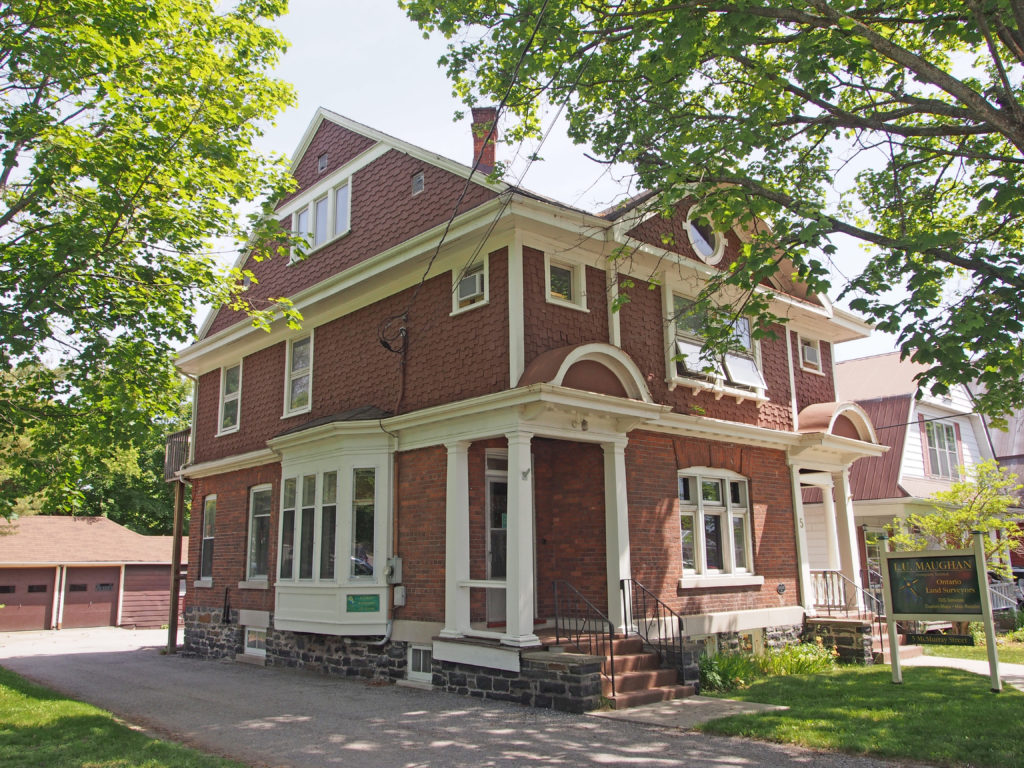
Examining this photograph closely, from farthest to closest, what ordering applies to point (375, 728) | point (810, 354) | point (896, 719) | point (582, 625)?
point (810, 354)
point (582, 625)
point (375, 728)
point (896, 719)

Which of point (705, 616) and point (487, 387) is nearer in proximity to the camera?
point (487, 387)

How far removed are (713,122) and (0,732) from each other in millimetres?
11391

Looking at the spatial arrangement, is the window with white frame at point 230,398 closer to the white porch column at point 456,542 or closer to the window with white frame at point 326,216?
the window with white frame at point 326,216

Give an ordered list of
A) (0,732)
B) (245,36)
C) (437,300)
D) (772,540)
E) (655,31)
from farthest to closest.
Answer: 1. (772,540)
2. (437,300)
3. (245,36)
4. (655,31)
5. (0,732)

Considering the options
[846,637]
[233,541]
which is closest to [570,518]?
[846,637]

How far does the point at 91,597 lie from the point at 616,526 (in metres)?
26.3

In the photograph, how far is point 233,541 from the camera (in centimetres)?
1709

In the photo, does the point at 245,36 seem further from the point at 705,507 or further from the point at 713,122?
the point at 705,507

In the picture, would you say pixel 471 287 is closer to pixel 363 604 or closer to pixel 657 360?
pixel 657 360

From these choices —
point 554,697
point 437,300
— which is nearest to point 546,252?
point 437,300

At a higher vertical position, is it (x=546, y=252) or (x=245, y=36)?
(x=245, y=36)

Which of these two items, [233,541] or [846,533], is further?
[233,541]

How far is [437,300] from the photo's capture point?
1274cm

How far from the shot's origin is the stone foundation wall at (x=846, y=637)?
13688 millimetres
